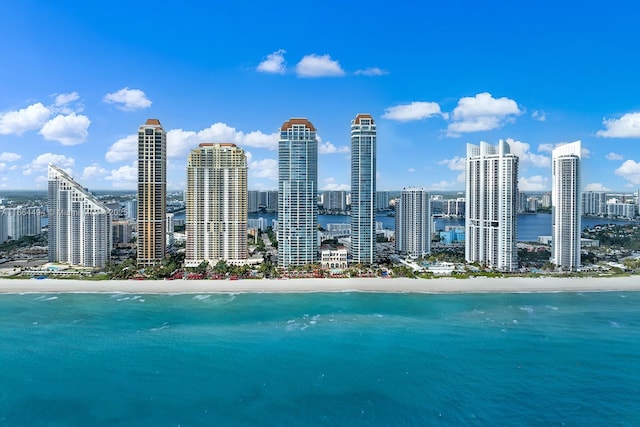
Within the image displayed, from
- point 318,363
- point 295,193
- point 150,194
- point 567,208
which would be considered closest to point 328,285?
point 295,193

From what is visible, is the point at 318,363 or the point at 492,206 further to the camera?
the point at 492,206

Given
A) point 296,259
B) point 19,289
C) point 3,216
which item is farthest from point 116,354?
point 3,216

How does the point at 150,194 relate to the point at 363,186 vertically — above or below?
below

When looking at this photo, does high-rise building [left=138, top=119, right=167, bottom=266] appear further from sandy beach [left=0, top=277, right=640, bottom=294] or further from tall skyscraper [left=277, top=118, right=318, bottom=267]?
tall skyscraper [left=277, top=118, right=318, bottom=267]

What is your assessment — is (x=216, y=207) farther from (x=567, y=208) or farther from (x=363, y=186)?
(x=567, y=208)

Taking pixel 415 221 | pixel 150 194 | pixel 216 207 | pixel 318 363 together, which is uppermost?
pixel 150 194

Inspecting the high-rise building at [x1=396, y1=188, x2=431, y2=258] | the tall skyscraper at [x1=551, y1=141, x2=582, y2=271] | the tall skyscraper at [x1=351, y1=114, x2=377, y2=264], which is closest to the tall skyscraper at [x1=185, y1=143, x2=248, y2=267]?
the tall skyscraper at [x1=351, y1=114, x2=377, y2=264]

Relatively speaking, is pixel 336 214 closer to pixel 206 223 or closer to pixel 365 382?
pixel 206 223
